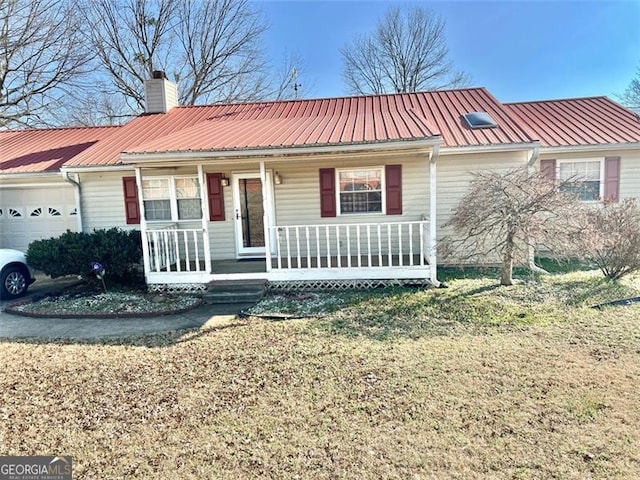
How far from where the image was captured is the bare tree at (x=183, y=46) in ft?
64.6

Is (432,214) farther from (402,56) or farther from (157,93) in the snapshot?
(402,56)

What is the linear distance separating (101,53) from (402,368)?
74.0 ft

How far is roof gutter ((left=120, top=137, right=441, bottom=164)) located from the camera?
21.1 ft

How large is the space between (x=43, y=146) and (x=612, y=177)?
49.3 feet

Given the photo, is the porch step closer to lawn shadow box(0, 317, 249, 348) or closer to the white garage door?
lawn shadow box(0, 317, 249, 348)

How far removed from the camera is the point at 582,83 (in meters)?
16.5

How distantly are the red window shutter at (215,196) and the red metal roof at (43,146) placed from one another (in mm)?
3877

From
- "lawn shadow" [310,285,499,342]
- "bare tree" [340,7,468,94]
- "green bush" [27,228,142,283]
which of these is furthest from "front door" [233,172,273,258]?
"bare tree" [340,7,468,94]

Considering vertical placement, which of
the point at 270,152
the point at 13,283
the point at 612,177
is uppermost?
the point at 270,152

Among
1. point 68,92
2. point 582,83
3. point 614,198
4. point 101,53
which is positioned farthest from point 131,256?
point 582,83

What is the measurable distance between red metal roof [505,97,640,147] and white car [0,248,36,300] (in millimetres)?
10965

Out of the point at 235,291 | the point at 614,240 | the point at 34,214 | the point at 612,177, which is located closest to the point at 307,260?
the point at 235,291

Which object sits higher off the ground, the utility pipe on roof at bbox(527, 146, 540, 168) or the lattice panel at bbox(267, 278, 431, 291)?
the utility pipe on roof at bbox(527, 146, 540, 168)

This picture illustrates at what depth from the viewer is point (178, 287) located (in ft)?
24.5
